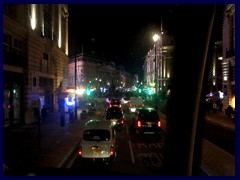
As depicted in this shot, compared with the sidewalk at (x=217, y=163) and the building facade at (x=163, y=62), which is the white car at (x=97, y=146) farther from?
the sidewalk at (x=217, y=163)

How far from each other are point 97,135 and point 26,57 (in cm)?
1646

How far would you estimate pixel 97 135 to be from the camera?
12383mm

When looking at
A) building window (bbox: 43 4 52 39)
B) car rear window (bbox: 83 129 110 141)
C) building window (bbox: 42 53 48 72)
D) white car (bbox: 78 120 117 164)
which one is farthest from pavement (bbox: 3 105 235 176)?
building window (bbox: 43 4 52 39)

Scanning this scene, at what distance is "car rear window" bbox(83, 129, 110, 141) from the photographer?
12258mm

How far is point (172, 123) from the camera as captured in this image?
12.1 feet

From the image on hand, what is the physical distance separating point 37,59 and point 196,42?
27465 millimetres

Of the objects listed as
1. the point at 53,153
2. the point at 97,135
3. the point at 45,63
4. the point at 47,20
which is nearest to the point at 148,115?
the point at 53,153

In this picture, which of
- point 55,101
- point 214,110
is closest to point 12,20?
point 55,101

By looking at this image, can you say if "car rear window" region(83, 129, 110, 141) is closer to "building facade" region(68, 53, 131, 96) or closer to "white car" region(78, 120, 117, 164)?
"white car" region(78, 120, 117, 164)

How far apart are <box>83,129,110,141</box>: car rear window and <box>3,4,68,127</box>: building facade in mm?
4992

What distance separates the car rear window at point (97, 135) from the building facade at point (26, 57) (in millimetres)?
4992

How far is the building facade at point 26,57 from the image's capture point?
2322 centimetres

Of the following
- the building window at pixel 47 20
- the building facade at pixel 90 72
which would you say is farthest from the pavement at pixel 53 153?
the building facade at pixel 90 72

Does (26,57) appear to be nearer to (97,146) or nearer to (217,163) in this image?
(97,146)
